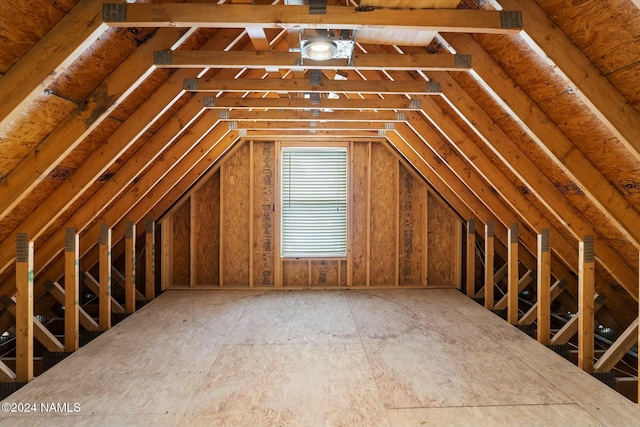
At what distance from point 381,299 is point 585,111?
3.67m

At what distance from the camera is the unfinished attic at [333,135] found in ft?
6.28

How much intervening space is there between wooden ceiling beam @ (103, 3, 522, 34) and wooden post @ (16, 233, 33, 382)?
2.03m

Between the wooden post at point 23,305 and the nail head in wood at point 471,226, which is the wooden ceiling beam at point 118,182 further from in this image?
the nail head in wood at point 471,226

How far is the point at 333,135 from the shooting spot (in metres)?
5.62

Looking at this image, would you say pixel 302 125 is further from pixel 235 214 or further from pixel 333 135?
pixel 235 214

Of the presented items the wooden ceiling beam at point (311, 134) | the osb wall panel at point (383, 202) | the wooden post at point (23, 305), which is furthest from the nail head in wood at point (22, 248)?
the osb wall panel at point (383, 202)

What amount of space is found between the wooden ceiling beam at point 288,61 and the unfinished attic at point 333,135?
0.01 metres

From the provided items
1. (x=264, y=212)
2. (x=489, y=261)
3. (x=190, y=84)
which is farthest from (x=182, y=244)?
(x=489, y=261)

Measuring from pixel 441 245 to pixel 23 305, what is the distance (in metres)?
5.50

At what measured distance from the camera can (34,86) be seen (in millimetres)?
1766

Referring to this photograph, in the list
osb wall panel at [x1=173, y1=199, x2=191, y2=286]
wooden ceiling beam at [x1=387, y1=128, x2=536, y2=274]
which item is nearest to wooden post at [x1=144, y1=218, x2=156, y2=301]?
osb wall panel at [x1=173, y1=199, x2=191, y2=286]

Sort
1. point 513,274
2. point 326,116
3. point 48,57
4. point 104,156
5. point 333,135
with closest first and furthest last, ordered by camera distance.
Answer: point 48,57
point 104,156
point 513,274
point 326,116
point 333,135

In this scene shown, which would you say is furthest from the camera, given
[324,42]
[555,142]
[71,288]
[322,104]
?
[322,104]

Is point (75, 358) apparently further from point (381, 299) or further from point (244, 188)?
point (381, 299)
